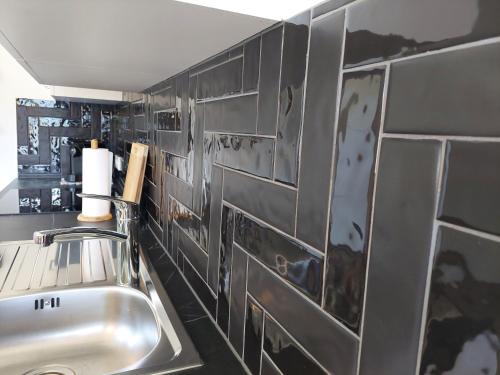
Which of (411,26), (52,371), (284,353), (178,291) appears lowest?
(52,371)

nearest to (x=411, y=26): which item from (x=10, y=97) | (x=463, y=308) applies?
(x=463, y=308)

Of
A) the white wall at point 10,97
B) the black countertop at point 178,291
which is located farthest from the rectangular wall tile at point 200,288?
the white wall at point 10,97

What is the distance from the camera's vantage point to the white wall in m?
2.93

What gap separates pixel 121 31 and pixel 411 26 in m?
0.53

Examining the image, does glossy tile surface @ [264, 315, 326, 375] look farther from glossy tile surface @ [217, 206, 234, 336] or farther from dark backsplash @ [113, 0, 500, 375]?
glossy tile surface @ [217, 206, 234, 336]

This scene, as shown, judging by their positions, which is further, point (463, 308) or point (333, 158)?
point (333, 158)

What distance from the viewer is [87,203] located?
175cm

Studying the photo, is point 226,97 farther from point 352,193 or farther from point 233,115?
point 352,193

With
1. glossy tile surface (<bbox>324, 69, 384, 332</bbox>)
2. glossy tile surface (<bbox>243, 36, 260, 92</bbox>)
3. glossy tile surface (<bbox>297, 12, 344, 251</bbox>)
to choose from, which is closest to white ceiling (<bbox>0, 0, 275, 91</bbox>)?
glossy tile surface (<bbox>243, 36, 260, 92</bbox>)

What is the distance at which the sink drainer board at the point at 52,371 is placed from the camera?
3.16 ft

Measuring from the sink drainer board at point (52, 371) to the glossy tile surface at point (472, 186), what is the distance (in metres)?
1.01

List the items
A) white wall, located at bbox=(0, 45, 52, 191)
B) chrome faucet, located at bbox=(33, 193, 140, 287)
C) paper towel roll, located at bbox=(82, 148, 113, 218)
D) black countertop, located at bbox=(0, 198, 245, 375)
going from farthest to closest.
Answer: white wall, located at bbox=(0, 45, 52, 191) < paper towel roll, located at bbox=(82, 148, 113, 218) < chrome faucet, located at bbox=(33, 193, 140, 287) < black countertop, located at bbox=(0, 198, 245, 375)

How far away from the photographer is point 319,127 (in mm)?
523

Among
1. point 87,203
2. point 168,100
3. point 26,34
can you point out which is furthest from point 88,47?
point 87,203
